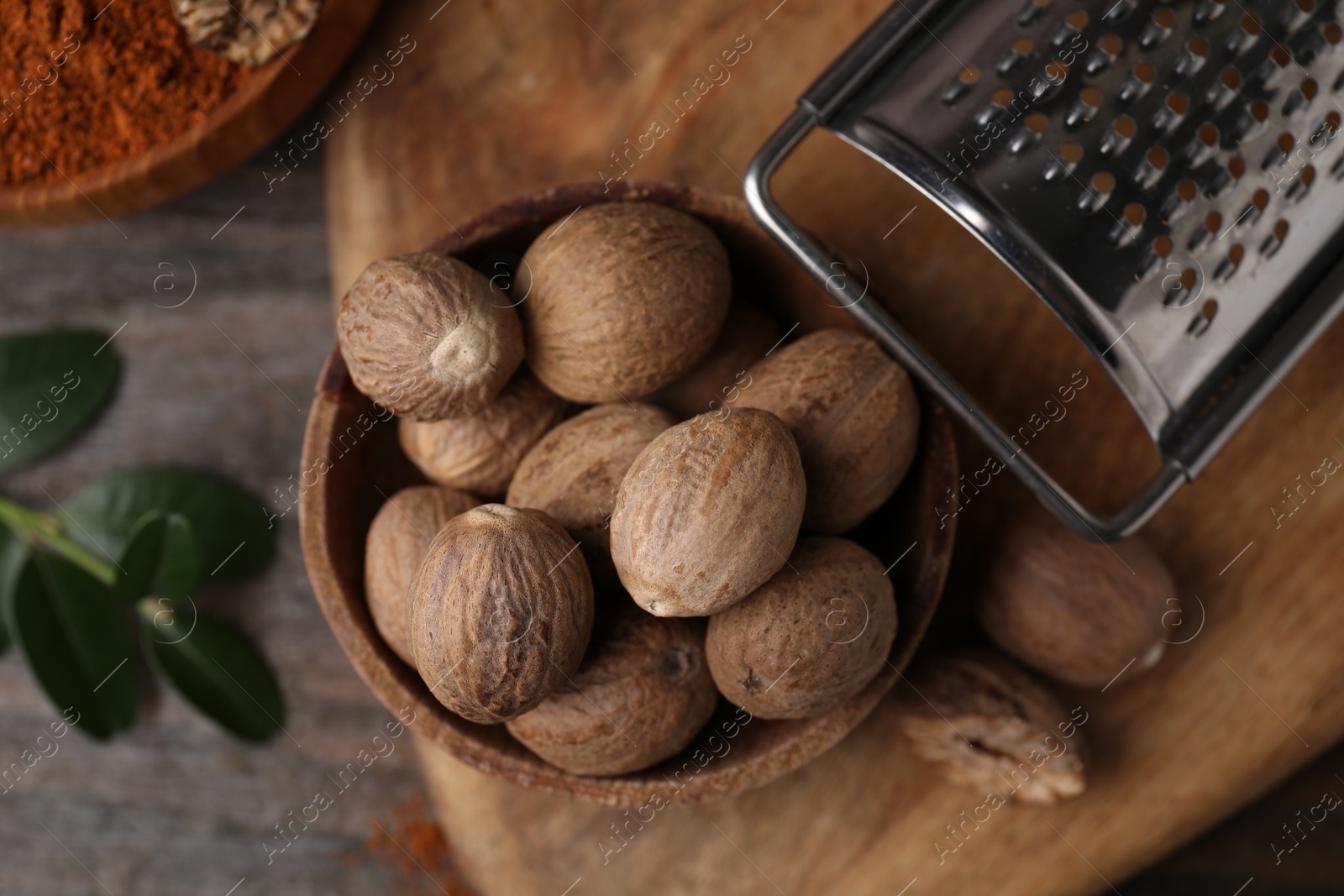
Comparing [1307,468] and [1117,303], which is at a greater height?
[1117,303]

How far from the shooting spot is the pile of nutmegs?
0.61 metres

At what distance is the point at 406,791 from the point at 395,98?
64 centimetres

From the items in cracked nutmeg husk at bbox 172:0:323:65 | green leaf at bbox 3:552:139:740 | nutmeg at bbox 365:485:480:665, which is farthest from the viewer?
green leaf at bbox 3:552:139:740

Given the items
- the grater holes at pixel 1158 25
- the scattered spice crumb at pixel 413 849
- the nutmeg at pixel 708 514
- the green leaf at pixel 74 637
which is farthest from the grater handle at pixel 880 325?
the green leaf at pixel 74 637

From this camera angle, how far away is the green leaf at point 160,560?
90cm

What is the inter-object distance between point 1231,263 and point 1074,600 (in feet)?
0.90

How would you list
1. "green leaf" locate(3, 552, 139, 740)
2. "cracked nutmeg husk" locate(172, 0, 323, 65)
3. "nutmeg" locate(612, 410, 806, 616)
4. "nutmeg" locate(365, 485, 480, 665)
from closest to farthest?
"nutmeg" locate(612, 410, 806, 616)
"nutmeg" locate(365, 485, 480, 665)
"cracked nutmeg husk" locate(172, 0, 323, 65)
"green leaf" locate(3, 552, 139, 740)

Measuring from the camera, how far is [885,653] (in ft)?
2.18

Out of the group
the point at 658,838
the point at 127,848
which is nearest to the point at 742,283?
the point at 658,838

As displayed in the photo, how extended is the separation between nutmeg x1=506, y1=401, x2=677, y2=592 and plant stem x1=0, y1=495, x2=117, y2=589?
0.52 metres

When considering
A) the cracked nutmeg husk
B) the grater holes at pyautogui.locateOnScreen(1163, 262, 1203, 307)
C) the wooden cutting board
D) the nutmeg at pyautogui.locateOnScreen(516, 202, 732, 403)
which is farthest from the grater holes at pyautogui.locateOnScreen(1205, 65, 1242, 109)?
the cracked nutmeg husk

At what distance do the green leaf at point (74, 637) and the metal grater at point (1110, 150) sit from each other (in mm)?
736

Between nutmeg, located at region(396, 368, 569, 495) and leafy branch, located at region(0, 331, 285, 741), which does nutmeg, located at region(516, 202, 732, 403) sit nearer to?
nutmeg, located at region(396, 368, 569, 495)

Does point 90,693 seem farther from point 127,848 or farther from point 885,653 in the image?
point 885,653
